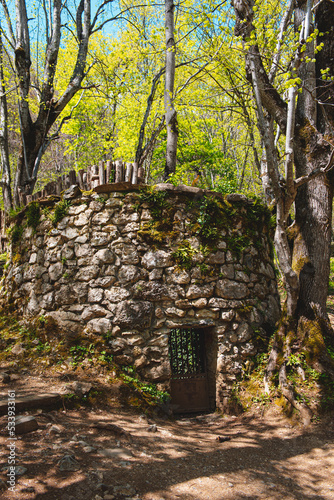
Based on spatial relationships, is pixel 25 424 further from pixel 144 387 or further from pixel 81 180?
pixel 81 180

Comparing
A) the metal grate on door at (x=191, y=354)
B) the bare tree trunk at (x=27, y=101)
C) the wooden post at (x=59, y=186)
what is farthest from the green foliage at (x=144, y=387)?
the bare tree trunk at (x=27, y=101)

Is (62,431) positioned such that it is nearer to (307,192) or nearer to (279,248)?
(279,248)

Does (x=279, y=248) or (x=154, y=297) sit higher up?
(x=279, y=248)

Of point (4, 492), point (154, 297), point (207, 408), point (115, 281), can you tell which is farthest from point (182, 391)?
point (4, 492)

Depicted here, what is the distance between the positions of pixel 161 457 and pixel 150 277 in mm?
2315

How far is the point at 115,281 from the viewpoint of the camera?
4.78m

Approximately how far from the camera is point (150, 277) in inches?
189

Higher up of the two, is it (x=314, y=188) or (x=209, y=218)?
(x=314, y=188)

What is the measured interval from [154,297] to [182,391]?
1562 mm

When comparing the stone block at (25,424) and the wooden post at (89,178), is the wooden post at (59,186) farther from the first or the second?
the stone block at (25,424)

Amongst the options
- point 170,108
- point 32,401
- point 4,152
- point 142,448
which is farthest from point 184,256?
point 4,152

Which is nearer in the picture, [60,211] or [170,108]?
[60,211]

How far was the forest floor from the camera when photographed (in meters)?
2.46

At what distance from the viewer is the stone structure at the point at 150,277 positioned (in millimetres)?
4688
